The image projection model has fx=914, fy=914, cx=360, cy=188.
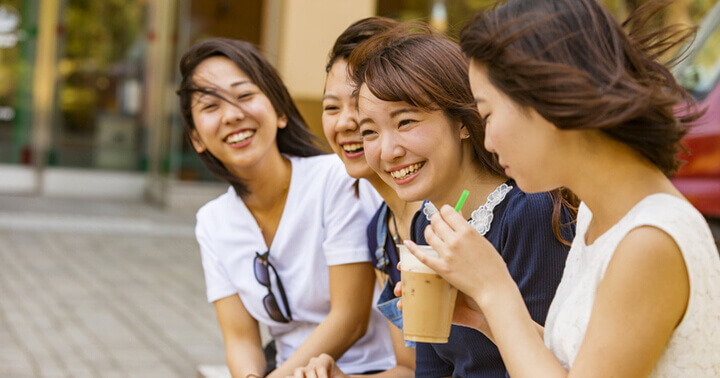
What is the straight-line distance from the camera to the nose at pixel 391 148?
212 cm

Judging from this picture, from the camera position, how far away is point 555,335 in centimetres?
158

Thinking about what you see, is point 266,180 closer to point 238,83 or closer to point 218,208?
point 218,208

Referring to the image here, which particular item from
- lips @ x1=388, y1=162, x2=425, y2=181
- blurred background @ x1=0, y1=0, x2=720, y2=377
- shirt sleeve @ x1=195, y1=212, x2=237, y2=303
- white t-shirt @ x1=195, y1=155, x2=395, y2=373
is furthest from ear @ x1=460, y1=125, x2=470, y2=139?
blurred background @ x1=0, y1=0, x2=720, y2=377

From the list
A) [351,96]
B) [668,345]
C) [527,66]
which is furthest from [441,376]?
[527,66]

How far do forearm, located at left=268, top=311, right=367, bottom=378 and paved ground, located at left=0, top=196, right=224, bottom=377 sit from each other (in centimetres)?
213

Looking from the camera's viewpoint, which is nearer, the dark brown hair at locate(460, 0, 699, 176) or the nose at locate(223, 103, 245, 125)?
the dark brown hair at locate(460, 0, 699, 176)

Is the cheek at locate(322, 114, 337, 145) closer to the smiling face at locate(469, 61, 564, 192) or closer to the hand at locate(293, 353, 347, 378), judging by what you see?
the hand at locate(293, 353, 347, 378)

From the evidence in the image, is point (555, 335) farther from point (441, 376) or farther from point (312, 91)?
point (312, 91)

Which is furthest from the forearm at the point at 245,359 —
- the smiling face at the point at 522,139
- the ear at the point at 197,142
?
the smiling face at the point at 522,139

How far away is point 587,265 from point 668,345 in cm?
20

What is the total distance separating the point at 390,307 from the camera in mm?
2443

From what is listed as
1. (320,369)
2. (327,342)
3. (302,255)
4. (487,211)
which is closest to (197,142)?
(302,255)

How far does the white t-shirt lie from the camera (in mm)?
2910

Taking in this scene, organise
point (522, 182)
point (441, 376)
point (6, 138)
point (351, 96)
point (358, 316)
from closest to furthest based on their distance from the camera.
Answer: point (522, 182) < point (441, 376) < point (351, 96) < point (358, 316) < point (6, 138)
